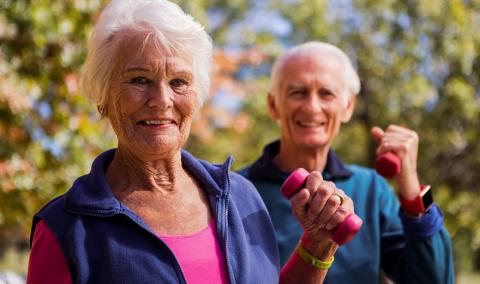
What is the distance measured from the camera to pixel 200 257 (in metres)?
1.73

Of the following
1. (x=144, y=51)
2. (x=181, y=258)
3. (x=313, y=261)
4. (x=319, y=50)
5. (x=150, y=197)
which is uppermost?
(x=144, y=51)

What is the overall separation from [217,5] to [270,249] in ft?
42.2

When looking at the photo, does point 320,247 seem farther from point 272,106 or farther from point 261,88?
point 261,88

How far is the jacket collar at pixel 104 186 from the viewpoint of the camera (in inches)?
66.2

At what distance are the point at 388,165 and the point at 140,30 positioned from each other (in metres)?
1.25

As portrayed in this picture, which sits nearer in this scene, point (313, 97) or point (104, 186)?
point (104, 186)

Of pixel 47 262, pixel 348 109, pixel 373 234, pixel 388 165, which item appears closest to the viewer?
pixel 47 262

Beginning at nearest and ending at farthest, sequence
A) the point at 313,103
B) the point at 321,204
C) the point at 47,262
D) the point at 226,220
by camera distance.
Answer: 1. the point at 47,262
2. the point at 321,204
3. the point at 226,220
4. the point at 313,103

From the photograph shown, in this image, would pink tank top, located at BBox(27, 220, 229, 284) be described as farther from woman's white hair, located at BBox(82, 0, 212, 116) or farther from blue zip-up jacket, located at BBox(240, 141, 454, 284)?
blue zip-up jacket, located at BBox(240, 141, 454, 284)

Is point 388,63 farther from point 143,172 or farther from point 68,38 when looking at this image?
point 143,172

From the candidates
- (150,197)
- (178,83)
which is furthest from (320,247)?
(178,83)

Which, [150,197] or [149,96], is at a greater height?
[149,96]

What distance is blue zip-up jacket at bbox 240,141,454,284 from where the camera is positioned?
2670 mm

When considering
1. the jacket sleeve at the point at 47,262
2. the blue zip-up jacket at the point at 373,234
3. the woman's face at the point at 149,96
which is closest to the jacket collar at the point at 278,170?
the blue zip-up jacket at the point at 373,234
